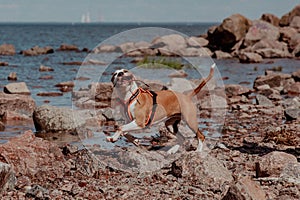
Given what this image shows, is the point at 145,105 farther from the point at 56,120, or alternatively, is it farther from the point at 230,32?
the point at 230,32

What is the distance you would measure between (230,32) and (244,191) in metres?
36.8

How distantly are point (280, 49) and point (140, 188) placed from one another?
119 feet

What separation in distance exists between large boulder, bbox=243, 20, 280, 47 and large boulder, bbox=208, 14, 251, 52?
60 cm

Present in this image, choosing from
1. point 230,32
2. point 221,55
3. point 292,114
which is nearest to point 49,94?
point 292,114

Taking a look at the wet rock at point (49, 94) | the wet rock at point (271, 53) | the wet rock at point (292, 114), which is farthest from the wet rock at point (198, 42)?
the wet rock at point (292, 114)

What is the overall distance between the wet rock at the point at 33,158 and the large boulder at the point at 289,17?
45474 mm

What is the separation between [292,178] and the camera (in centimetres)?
676

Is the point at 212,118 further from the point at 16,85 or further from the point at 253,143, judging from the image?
the point at 16,85

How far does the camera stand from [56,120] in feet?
37.0

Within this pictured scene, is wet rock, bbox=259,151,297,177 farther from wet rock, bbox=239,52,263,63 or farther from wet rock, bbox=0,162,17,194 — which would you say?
wet rock, bbox=239,52,263,63

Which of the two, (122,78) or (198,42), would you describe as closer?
(122,78)

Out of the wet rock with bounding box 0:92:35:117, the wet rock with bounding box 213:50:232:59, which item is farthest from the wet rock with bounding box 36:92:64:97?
the wet rock with bounding box 213:50:232:59

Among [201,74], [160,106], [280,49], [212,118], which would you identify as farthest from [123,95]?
[280,49]

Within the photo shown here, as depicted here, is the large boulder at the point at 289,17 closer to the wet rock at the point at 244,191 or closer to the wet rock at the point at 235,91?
the wet rock at the point at 235,91
